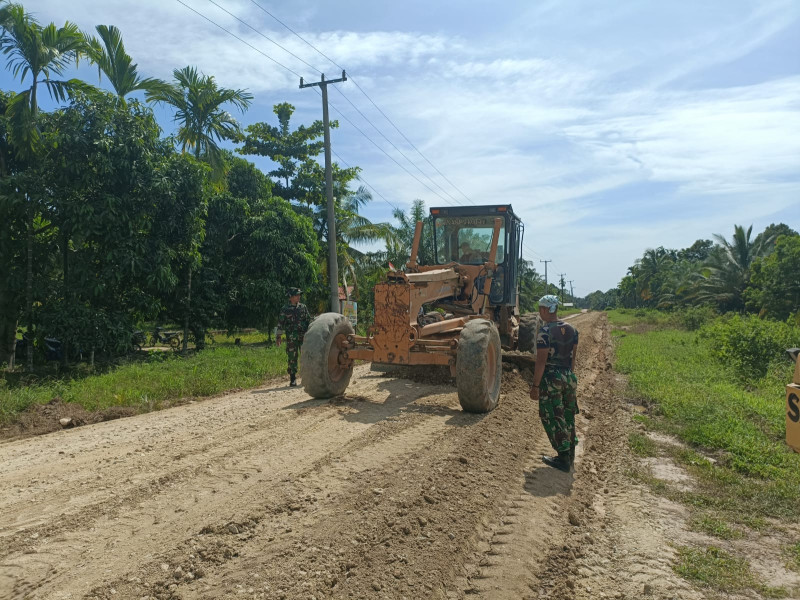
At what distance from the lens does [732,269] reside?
105 ft

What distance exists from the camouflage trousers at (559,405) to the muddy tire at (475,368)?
1.46 metres

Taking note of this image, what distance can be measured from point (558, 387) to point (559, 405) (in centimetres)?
18

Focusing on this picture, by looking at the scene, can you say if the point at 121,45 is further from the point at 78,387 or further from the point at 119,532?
the point at 119,532

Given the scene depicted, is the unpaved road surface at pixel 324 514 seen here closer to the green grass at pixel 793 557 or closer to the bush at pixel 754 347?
the green grass at pixel 793 557

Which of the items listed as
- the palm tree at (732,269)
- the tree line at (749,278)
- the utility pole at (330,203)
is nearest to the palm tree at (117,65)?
the utility pole at (330,203)

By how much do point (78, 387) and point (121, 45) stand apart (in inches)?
465

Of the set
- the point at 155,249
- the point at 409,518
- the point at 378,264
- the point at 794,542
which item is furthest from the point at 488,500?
the point at 378,264

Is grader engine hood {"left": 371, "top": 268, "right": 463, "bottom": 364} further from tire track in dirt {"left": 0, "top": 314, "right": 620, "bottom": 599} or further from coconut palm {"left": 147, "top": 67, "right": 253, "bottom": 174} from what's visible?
coconut palm {"left": 147, "top": 67, "right": 253, "bottom": 174}

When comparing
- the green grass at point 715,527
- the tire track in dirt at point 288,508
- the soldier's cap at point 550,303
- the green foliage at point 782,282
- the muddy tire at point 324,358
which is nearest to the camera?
the tire track in dirt at point 288,508

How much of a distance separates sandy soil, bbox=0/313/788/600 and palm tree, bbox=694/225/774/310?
28659 mm

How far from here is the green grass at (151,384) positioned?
8914 millimetres

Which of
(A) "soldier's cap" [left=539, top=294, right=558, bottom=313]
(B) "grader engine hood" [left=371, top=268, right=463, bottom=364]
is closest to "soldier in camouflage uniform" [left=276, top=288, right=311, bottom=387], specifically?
(B) "grader engine hood" [left=371, top=268, right=463, bottom=364]

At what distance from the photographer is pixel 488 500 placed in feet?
16.0

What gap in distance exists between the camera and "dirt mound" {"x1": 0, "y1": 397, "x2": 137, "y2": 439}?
7570 mm
